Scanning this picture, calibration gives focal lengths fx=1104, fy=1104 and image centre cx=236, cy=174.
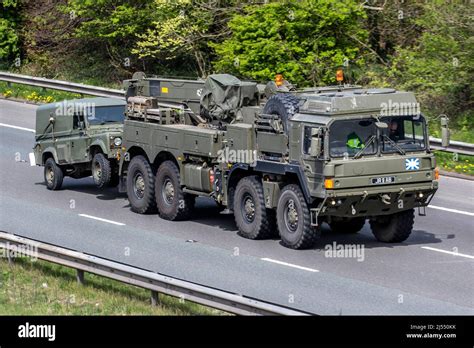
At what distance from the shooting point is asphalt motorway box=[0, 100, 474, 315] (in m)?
16.9

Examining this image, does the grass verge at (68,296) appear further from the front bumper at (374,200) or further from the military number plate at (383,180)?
the military number plate at (383,180)

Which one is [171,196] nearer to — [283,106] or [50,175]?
[283,106]

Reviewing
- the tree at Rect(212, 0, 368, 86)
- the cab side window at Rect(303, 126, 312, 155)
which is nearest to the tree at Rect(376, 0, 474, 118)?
the tree at Rect(212, 0, 368, 86)

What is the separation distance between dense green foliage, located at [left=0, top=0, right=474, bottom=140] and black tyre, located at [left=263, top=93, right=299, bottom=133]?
1028 centimetres

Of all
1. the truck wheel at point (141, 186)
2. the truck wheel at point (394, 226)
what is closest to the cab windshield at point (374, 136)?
the truck wheel at point (394, 226)

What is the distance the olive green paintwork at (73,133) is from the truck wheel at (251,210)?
4.70 meters

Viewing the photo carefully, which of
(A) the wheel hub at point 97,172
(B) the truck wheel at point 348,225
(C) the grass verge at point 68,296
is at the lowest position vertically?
(C) the grass verge at point 68,296

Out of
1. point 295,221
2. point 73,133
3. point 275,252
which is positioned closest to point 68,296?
point 275,252

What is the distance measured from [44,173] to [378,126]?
10745mm

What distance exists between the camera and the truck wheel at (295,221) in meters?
19.6

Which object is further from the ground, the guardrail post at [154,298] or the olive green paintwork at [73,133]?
the olive green paintwork at [73,133]

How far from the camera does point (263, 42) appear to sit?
107ft

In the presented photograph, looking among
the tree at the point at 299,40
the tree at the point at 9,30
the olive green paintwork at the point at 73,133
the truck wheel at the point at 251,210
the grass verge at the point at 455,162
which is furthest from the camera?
the tree at the point at 9,30
